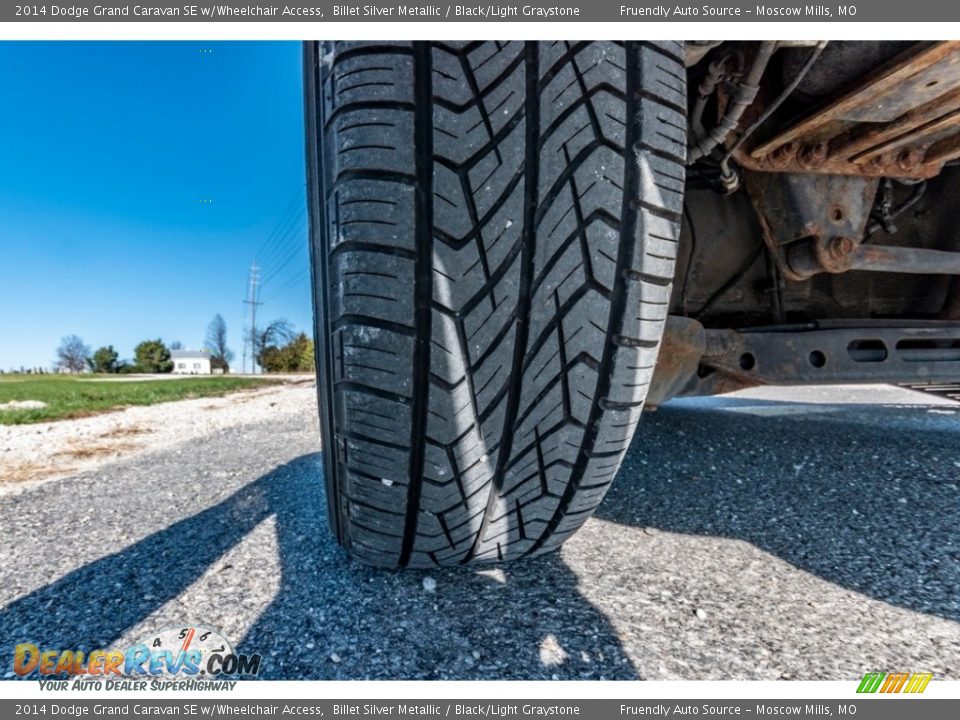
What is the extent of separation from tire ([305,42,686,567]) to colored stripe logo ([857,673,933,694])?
0.49 metres

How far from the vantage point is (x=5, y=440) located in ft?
10.1

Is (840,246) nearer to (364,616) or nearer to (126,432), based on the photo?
(364,616)

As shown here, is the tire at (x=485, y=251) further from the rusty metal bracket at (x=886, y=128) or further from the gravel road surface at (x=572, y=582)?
the rusty metal bracket at (x=886, y=128)

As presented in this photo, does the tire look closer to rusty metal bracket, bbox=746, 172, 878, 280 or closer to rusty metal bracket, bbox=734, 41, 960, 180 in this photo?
rusty metal bracket, bbox=734, 41, 960, 180

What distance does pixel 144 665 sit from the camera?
709 mm

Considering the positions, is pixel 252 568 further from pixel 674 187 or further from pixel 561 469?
pixel 674 187

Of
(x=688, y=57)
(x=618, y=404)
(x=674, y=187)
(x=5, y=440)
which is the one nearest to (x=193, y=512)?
(x=618, y=404)

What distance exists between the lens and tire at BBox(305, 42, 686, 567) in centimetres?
63

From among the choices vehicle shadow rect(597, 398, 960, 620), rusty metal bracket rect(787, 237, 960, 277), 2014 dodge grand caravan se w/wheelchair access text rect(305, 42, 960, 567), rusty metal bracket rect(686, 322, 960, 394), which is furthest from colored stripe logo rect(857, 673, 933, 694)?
rusty metal bracket rect(787, 237, 960, 277)

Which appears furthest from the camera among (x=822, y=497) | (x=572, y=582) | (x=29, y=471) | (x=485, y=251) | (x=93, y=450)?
(x=93, y=450)

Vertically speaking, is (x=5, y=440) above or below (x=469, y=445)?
below

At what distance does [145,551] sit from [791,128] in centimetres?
177

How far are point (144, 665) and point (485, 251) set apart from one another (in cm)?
82

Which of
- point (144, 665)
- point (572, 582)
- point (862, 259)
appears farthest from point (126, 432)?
point (862, 259)
